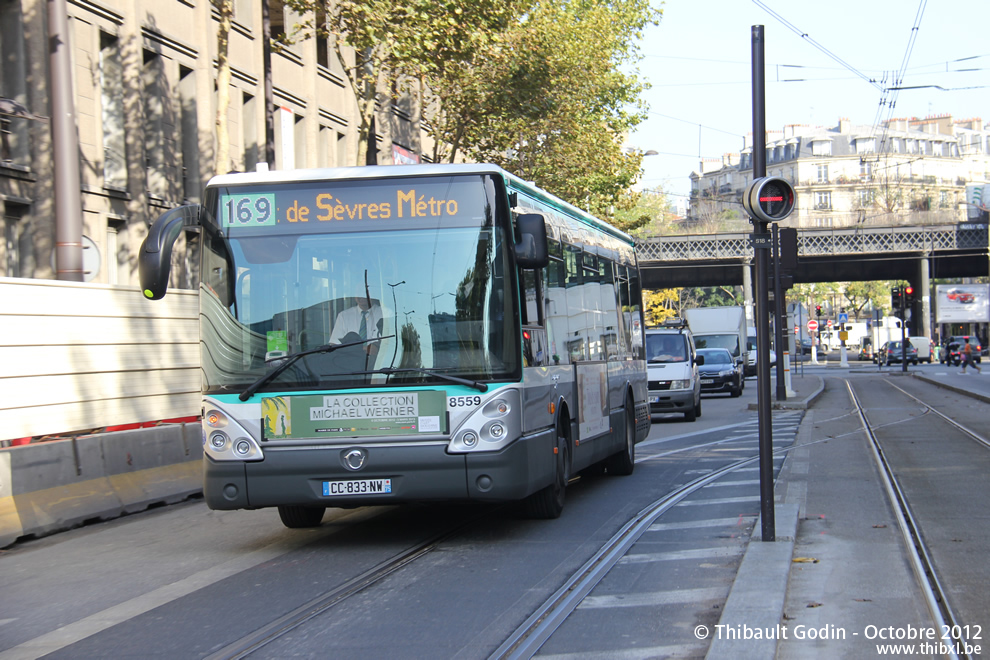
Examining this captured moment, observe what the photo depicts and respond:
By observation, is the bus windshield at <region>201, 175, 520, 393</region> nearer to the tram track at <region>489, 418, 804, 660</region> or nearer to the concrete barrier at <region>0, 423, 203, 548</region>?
the tram track at <region>489, 418, 804, 660</region>

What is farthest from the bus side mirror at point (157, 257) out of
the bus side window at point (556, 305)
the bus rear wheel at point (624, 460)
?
the bus rear wheel at point (624, 460)

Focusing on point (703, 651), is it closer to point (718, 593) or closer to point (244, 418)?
point (718, 593)

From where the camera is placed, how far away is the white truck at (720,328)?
149 ft

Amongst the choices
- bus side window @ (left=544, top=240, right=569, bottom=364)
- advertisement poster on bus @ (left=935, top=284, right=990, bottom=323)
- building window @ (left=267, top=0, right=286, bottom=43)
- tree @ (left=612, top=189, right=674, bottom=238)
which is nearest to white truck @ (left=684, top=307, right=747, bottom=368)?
building window @ (left=267, top=0, right=286, bottom=43)

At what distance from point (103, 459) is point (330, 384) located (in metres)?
3.86

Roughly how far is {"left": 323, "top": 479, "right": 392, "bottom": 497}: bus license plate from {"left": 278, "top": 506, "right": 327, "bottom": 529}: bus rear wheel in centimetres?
143

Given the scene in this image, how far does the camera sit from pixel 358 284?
28.7ft

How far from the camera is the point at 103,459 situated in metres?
11.5

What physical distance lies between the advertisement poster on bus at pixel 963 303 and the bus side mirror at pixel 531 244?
76.3 m

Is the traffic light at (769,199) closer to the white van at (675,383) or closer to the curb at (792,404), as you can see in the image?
the white van at (675,383)

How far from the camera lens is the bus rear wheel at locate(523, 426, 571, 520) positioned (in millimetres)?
9977

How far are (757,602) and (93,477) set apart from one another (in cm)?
708

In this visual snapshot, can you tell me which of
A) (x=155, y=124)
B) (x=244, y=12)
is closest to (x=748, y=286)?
(x=244, y=12)

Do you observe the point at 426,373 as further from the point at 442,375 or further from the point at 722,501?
the point at 722,501
